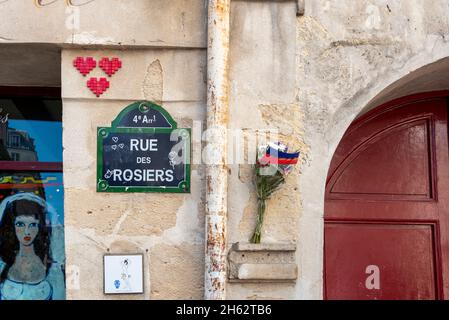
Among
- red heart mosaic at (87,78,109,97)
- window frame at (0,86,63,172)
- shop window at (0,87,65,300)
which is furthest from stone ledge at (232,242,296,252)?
window frame at (0,86,63,172)

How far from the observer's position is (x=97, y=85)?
4.12 metres

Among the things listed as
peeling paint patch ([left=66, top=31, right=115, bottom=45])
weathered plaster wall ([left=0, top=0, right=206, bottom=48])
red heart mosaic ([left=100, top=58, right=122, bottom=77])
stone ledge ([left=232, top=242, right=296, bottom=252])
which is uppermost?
weathered plaster wall ([left=0, top=0, right=206, bottom=48])

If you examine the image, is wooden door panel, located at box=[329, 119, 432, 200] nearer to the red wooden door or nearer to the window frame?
the red wooden door

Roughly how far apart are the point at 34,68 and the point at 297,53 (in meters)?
1.72

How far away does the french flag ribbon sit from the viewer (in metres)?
3.95

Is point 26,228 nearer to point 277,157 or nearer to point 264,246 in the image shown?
point 264,246

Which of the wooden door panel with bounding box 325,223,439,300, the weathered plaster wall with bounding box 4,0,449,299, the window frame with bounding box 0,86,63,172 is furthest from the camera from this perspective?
the window frame with bounding box 0,86,63,172

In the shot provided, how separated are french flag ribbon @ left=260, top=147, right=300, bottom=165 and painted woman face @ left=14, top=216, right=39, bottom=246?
6.13 ft

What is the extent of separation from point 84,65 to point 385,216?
2.30m

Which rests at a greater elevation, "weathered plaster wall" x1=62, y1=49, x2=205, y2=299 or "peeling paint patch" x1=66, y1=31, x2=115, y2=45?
"peeling paint patch" x1=66, y1=31, x2=115, y2=45

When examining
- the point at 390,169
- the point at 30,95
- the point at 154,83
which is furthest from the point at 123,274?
the point at 390,169

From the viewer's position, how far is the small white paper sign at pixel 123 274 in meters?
4.02

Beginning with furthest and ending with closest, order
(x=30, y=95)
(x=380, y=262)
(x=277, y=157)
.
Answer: (x=30, y=95) < (x=380, y=262) < (x=277, y=157)
